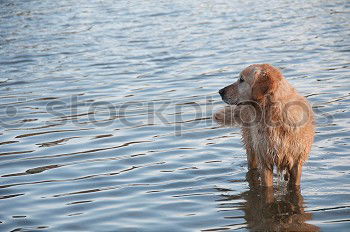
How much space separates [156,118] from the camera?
1023 cm

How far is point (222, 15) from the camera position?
19578mm

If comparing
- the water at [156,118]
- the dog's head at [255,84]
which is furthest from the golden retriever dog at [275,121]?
the water at [156,118]

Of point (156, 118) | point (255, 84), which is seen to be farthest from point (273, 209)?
point (156, 118)

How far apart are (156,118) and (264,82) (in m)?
3.76

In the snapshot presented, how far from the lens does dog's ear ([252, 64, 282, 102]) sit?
21.8ft

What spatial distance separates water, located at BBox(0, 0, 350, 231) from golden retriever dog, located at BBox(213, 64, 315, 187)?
0.37 meters

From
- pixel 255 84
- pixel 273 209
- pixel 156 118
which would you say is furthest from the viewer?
pixel 156 118

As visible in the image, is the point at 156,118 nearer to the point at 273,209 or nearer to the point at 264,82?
the point at 264,82

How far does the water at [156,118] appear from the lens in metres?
6.61

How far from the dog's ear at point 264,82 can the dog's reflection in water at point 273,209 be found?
1.12 m

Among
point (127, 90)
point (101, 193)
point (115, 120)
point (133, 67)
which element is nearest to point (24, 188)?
point (101, 193)

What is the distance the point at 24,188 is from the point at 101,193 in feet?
3.15

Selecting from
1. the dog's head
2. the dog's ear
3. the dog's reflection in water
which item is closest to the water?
the dog's reflection in water

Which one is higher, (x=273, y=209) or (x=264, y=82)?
(x=264, y=82)
